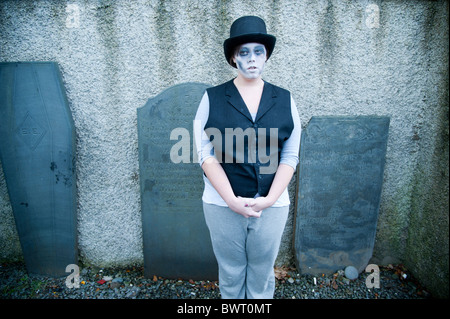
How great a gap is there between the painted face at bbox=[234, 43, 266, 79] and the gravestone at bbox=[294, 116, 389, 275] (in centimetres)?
99

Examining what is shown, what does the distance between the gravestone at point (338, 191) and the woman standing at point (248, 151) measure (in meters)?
0.84

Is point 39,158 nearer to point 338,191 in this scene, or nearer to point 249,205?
point 249,205

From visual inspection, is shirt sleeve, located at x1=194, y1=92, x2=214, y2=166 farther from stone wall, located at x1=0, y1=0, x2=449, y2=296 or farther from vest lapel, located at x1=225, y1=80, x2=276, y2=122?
stone wall, located at x1=0, y1=0, x2=449, y2=296

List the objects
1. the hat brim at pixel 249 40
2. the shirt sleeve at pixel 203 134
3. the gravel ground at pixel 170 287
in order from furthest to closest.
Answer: the gravel ground at pixel 170 287 < the shirt sleeve at pixel 203 134 < the hat brim at pixel 249 40

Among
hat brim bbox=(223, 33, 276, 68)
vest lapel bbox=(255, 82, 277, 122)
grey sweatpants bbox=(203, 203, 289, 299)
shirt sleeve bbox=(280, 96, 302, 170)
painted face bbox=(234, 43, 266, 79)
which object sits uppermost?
hat brim bbox=(223, 33, 276, 68)

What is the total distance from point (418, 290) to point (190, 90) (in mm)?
2744

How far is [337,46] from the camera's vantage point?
89.9 inches

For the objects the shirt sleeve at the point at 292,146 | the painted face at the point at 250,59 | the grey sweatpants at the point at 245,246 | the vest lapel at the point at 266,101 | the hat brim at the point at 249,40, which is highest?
the hat brim at the point at 249,40

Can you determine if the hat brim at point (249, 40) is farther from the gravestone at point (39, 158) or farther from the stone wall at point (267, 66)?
the gravestone at point (39, 158)

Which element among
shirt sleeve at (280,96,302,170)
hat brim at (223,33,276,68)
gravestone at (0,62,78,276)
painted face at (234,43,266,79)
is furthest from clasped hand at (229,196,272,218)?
gravestone at (0,62,78,276)

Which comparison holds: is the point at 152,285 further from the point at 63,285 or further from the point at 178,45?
the point at 178,45

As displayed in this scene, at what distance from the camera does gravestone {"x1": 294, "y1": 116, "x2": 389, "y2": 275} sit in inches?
91.9

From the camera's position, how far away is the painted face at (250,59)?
1.49 metres

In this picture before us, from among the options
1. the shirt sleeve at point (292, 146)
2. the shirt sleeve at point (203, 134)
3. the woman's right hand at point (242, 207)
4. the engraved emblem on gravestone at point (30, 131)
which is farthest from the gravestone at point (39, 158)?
the shirt sleeve at point (292, 146)
